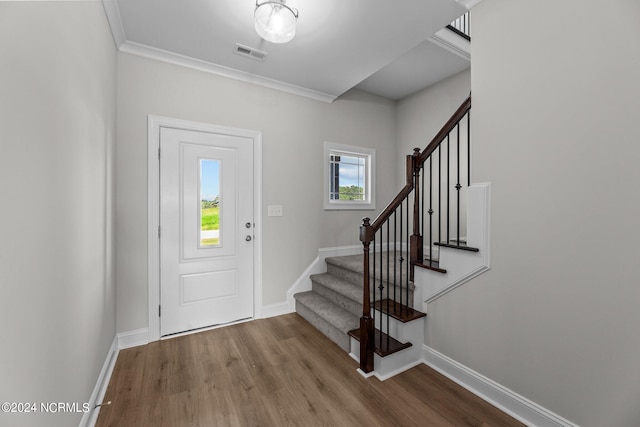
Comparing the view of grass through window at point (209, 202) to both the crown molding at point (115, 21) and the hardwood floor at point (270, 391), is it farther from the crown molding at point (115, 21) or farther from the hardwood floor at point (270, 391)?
the crown molding at point (115, 21)

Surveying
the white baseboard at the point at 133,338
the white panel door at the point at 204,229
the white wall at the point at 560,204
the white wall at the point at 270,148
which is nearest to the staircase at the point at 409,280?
the white wall at the point at 560,204

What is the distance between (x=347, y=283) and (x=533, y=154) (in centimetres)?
210

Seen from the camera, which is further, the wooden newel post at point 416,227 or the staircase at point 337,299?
the staircase at point 337,299

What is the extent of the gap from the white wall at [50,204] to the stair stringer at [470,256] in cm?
229

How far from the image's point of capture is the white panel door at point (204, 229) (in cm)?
266

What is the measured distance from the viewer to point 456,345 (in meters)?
2.04

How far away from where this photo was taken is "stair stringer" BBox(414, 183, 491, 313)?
1865mm

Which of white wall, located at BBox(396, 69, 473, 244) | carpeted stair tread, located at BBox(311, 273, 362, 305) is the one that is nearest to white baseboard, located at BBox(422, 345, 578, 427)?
carpeted stair tread, located at BBox(311, 273, 362, 305)

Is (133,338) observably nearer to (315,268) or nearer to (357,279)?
(315,268)

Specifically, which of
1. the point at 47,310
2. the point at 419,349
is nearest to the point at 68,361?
the point at 47,310

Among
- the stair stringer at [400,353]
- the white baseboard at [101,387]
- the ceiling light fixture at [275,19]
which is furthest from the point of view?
the stair stringer at [400,353]

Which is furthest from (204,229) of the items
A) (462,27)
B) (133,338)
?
(462,27)

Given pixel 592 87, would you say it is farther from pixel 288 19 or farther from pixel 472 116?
pixel 288 19

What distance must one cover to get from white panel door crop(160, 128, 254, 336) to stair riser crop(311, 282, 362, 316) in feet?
2.64
